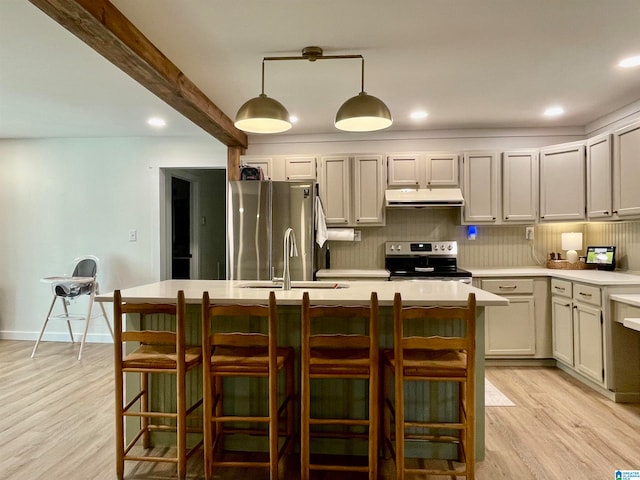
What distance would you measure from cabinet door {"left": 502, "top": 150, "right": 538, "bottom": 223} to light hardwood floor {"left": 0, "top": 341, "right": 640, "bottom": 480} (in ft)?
4.93

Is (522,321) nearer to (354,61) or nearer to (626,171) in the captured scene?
(626,171)

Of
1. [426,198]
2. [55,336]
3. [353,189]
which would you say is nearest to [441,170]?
[426,198]

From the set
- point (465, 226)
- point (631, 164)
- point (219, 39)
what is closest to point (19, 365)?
point (219, 39)

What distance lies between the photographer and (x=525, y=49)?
8.59ft

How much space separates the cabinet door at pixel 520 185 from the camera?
162 inches

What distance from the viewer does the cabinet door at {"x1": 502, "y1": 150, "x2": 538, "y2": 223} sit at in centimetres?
412

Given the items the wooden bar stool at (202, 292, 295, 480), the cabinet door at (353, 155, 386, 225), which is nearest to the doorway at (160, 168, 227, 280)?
the cabinet door at (353, 155, 386, 225)

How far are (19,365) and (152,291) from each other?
255cm

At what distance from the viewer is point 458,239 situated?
4488 mm

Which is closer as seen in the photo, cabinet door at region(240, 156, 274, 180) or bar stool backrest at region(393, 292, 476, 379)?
bar stool backrest at region(393, 292, 476, 379)

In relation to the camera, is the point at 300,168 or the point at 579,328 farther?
the point at 300,168

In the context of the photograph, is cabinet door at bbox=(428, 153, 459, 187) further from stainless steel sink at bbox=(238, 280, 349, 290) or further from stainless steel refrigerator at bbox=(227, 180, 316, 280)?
stainless steel sink at bbox=(238, 280, 349, 290)

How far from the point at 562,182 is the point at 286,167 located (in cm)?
272

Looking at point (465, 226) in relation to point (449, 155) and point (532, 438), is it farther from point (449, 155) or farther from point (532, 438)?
point (532, 438)
